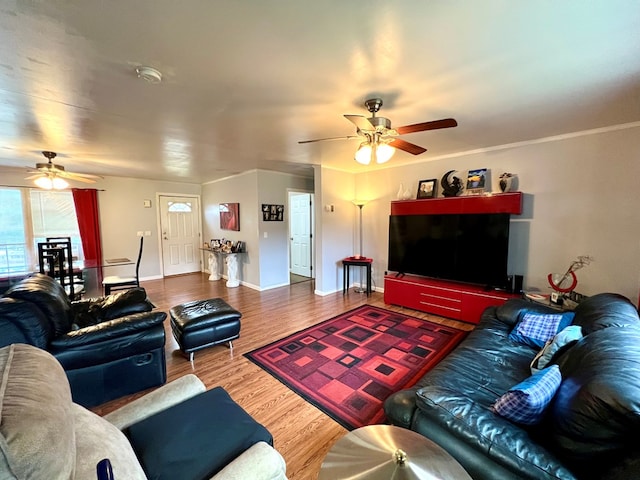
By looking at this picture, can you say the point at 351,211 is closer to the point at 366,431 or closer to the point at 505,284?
the point at 505,284

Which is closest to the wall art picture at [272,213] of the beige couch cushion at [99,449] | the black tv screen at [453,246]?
the black tv screen at [453,246]

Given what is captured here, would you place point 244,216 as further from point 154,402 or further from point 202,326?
point 154,402

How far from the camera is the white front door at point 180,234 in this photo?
269 inches

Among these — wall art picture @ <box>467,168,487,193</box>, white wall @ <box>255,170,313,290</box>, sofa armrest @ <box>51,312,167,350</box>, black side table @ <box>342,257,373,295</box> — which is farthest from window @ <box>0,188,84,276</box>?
wall art picture @ <box>467,168,487,193</box>

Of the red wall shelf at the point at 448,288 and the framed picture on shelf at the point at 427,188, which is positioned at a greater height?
the framed picture on shelf at the point at 427,188

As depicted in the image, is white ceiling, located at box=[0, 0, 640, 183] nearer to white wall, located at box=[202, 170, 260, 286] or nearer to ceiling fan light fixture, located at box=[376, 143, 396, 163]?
ceiling fan light fixture, located at box=[376, 143, 396, 163]

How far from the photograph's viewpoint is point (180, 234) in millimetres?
7090

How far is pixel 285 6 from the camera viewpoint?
1331 mm

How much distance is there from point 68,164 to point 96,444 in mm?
5831

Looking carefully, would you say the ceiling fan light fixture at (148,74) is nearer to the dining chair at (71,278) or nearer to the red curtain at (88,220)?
the dining chair at (71,278)

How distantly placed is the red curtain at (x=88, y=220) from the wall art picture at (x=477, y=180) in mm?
6851

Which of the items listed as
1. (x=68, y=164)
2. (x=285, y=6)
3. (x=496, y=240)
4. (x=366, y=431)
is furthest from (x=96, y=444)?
(x=68, y=164)

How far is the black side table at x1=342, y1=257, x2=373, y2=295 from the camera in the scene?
16.8ft

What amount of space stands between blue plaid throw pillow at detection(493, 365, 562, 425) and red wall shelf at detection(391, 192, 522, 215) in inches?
112
